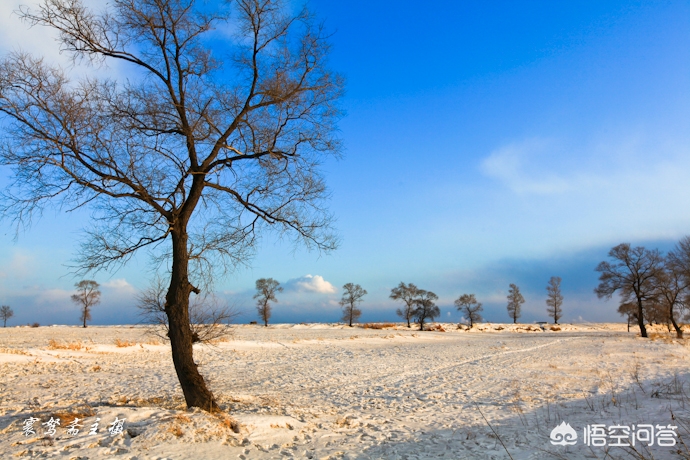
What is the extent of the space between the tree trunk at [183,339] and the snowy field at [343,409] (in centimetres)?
34

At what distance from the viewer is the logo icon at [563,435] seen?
5.76 meters

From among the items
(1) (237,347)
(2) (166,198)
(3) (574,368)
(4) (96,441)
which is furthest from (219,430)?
(1) (237,347)

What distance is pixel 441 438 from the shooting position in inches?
254

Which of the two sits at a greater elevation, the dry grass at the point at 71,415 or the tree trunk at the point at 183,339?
the tree trunk at the point at 183,339

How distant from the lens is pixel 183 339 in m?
6.77

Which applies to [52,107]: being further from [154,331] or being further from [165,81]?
[154,331]

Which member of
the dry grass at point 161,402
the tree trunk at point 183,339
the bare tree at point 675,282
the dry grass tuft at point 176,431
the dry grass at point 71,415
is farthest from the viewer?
the bare tree at point 675,282

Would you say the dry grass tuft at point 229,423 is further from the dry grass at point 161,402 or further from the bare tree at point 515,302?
the bare tree at point 515,302

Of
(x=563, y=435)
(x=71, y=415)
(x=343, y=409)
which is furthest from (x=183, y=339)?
(x=563, y=435)

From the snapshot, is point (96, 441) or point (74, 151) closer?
point (96, 441)

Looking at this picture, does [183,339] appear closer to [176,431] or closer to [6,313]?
[176,431]

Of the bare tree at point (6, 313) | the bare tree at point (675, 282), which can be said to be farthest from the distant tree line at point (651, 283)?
the bare tree at point (6, 313)

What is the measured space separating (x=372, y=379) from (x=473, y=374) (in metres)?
3.69

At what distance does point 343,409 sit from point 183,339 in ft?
12.6
